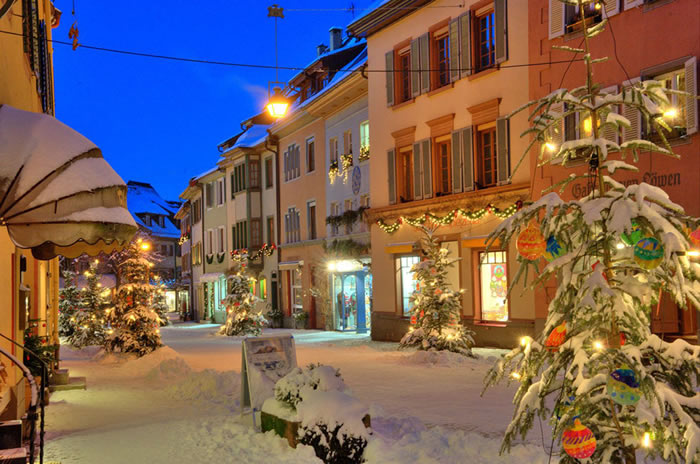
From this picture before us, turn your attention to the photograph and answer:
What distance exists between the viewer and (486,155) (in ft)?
66.3

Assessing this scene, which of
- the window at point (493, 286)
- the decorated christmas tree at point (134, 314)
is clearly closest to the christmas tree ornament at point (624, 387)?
the window at point (493, 286)

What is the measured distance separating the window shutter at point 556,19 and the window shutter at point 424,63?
5.15 meters

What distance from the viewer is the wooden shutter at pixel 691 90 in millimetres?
13992

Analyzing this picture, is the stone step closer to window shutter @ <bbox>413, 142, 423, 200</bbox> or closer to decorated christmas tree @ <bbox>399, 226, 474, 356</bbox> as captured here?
decorated christmas tree @ <bbox>399, 226, 474, 356</bbox>

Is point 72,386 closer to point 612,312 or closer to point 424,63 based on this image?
point 612,312

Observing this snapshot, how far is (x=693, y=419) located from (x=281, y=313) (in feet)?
103

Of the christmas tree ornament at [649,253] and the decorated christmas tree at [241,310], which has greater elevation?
the christmas tree ornament at [649,253]

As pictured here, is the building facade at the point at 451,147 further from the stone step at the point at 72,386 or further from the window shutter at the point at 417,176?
the stone step at the point at 72,386

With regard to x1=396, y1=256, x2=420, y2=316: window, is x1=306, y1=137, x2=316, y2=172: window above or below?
above

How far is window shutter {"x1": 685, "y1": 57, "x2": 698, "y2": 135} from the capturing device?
1399 cm

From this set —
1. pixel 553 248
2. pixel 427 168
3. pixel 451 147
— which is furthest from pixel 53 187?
pixel 427 168

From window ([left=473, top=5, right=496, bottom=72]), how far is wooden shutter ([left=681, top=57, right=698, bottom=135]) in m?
6.22

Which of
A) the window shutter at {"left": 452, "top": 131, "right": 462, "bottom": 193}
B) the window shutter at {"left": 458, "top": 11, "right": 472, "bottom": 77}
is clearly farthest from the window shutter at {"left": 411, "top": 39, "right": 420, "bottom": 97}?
the window shutter at {"left": 452, "top": 131, "right": 462, "bottom": 193}

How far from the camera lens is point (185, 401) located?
12.2m
